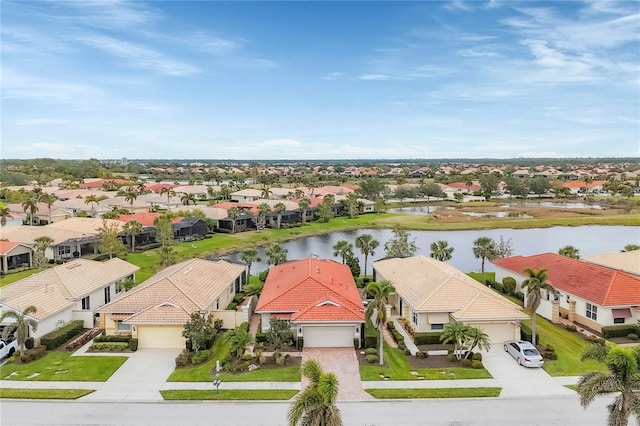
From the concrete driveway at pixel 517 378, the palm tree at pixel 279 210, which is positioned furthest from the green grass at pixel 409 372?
the palm tree at pixel 279 210

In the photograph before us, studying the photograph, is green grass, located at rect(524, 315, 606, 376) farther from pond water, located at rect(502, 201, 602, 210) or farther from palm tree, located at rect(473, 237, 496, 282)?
pond water, located at rect(502, 201, 602, 210)

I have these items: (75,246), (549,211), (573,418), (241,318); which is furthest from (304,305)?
(549,211)

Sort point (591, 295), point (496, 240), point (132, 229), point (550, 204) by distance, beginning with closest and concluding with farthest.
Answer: point (591, 295)
point (132, 229)
point (496, 240)
point (550, 204)

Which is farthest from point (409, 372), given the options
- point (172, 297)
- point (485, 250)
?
point (485, 250)

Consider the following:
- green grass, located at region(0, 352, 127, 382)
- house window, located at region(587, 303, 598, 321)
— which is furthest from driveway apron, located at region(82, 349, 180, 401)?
house window, located at region(587, 303, 598, 321)

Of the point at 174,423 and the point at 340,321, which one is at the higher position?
the point at 340,321

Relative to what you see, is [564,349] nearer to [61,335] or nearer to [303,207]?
[61,335]

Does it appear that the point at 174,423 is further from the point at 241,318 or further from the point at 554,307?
the point at 554,307
